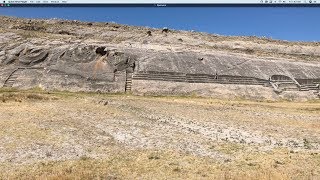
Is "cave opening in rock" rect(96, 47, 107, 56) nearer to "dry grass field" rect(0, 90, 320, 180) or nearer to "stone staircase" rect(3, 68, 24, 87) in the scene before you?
"stone staircase" rect(3, 68, 24, 87)

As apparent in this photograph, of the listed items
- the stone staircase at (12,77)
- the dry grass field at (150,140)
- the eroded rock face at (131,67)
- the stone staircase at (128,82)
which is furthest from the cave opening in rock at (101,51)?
the dry grass field at (150,140)

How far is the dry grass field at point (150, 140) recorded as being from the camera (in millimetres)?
21677

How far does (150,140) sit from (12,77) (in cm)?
2952

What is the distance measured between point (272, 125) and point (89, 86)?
76.5ft

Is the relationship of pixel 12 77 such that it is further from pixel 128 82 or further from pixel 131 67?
pixel 131 67

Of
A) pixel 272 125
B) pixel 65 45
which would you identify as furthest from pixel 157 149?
pixel 65 45

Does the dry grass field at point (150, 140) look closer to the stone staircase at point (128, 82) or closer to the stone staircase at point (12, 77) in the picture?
the stone staircase at point (128, 82)

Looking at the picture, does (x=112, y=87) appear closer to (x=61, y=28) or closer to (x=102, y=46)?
(x=102, y=46)

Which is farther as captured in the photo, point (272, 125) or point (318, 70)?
point (318, 70)

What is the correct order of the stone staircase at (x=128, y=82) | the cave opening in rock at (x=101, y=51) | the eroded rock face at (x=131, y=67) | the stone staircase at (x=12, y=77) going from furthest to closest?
1. the cave opening in rock at (x=101, y=51)
2. the eroded rock face at (x=131, y=67)
3. the stone staircase at (x=128, y=82)
4. the stone staircase at (x=12, y=77)

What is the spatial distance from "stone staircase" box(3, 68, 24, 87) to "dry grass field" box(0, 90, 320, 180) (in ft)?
28.3

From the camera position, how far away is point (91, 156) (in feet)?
78.4

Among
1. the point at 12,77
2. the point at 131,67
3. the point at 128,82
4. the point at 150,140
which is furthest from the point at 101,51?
the point at 150,140

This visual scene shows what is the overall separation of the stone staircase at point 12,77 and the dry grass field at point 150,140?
8614mm
